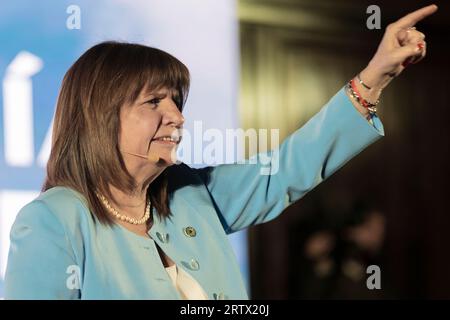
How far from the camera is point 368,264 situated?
1812 mm

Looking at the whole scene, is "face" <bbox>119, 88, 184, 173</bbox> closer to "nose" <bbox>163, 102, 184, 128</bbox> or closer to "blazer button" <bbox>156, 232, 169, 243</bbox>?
"nose" <bbox>163, 102, 184, 128</bbox>

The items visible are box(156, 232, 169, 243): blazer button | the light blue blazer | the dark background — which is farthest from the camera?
the dark background

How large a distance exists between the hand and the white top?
0.47 m

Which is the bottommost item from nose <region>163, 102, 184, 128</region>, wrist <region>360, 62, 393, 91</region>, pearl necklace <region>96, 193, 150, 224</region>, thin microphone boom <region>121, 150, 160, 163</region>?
pearl necklace <region>96, 193, 150, 224</region>

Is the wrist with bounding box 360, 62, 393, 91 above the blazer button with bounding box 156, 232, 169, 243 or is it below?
above

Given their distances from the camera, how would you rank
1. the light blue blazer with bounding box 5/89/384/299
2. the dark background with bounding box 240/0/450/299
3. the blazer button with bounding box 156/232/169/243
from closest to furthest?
the light blue blazer with bounding box 5/89/384/299 < the blazer button with bounding box 156/232/169/243 < the dark background with bounding box 240/0/450/299

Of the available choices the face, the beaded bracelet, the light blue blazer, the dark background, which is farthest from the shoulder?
the dark background

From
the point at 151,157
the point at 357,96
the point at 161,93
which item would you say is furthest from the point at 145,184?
the point at 357,96

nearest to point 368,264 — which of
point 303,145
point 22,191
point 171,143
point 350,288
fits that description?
point 350,288

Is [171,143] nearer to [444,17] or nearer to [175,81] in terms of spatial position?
[175,81]

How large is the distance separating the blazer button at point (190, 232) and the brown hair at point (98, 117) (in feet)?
0.17

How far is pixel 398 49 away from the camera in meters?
1.26

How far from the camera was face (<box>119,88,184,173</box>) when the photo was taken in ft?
4.14

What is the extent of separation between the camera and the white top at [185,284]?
1.23 meters
